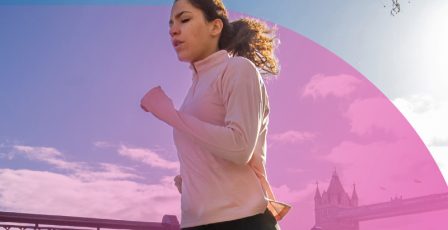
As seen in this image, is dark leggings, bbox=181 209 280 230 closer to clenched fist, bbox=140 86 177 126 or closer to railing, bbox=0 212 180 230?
clenched fist, bbox=140 86 177 126

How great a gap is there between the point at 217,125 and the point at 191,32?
0.72ft

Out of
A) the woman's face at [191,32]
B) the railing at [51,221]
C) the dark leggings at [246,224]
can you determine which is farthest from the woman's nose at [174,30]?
the railing at [51,221]

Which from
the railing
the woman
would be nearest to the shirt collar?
the woman

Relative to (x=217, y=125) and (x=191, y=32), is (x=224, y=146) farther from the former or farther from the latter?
(x=191, y=32)

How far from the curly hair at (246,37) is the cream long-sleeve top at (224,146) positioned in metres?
0.08

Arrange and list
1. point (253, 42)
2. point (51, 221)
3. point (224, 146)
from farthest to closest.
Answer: point (51, 221)
point (253, 42)
point (224, 146)

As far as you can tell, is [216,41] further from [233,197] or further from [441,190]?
[441,190]

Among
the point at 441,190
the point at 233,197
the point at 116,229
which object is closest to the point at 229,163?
the point at 233,197

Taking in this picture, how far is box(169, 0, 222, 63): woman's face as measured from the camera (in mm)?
1123

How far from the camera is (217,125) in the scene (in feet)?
3.27

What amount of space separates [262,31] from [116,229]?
488cm

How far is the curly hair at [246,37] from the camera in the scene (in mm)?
1148

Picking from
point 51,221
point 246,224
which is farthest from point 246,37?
point 51,221

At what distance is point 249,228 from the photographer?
3.25ft
